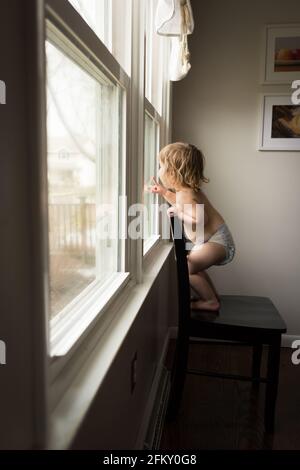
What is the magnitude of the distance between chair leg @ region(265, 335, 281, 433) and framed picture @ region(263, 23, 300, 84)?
1863 mm

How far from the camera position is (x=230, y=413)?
2000 millimetres

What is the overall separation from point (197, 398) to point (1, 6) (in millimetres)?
2033

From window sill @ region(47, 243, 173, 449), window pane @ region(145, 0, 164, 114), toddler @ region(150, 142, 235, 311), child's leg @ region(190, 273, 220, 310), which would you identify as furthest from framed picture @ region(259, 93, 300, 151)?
window sill @ region(47, 243, 173, 449)

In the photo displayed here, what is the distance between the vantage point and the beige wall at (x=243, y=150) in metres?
2.76

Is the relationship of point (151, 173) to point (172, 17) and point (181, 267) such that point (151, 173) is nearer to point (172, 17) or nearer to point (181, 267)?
point (181, 267)

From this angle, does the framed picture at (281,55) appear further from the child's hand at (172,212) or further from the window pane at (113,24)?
the window pane at (113,24)

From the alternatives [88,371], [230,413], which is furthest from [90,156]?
[230,413]

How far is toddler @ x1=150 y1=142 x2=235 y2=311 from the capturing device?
2.01 m

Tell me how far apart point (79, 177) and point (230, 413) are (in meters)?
1.52

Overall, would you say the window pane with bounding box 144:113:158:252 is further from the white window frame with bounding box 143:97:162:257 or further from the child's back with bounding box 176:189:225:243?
the child's back with bounding box 176:189:225:243

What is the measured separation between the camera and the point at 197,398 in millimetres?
2129
